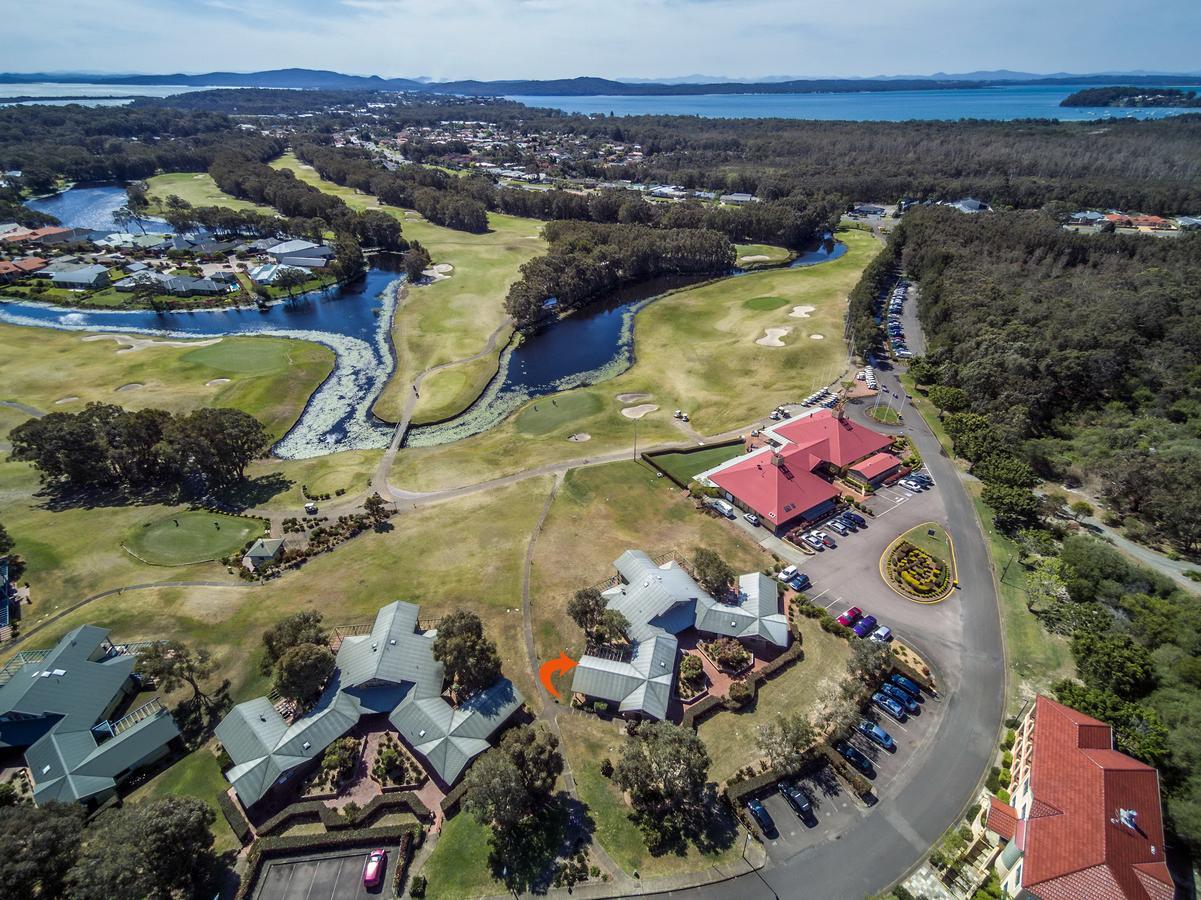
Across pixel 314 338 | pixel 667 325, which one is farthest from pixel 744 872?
pixel 314 338

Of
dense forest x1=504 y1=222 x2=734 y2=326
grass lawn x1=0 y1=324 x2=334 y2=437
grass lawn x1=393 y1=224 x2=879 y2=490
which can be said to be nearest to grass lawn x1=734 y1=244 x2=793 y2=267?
dense forest x1=504 y1=222 x2=734 y2=326

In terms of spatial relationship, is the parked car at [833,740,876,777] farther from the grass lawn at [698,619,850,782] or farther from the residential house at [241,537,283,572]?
the residential house at [241,537,283,572]

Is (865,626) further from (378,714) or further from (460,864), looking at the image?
(378,714)

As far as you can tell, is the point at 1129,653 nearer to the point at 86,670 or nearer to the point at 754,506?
the point at 754,506

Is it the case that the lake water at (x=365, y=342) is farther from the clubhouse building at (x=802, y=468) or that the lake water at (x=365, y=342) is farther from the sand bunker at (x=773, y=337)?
the clubhouse building at (x=802, y=468)

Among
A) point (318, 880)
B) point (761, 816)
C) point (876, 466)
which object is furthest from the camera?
point (876, 466)

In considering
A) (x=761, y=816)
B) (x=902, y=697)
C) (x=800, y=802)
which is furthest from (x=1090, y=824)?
(x=761, y=816)
